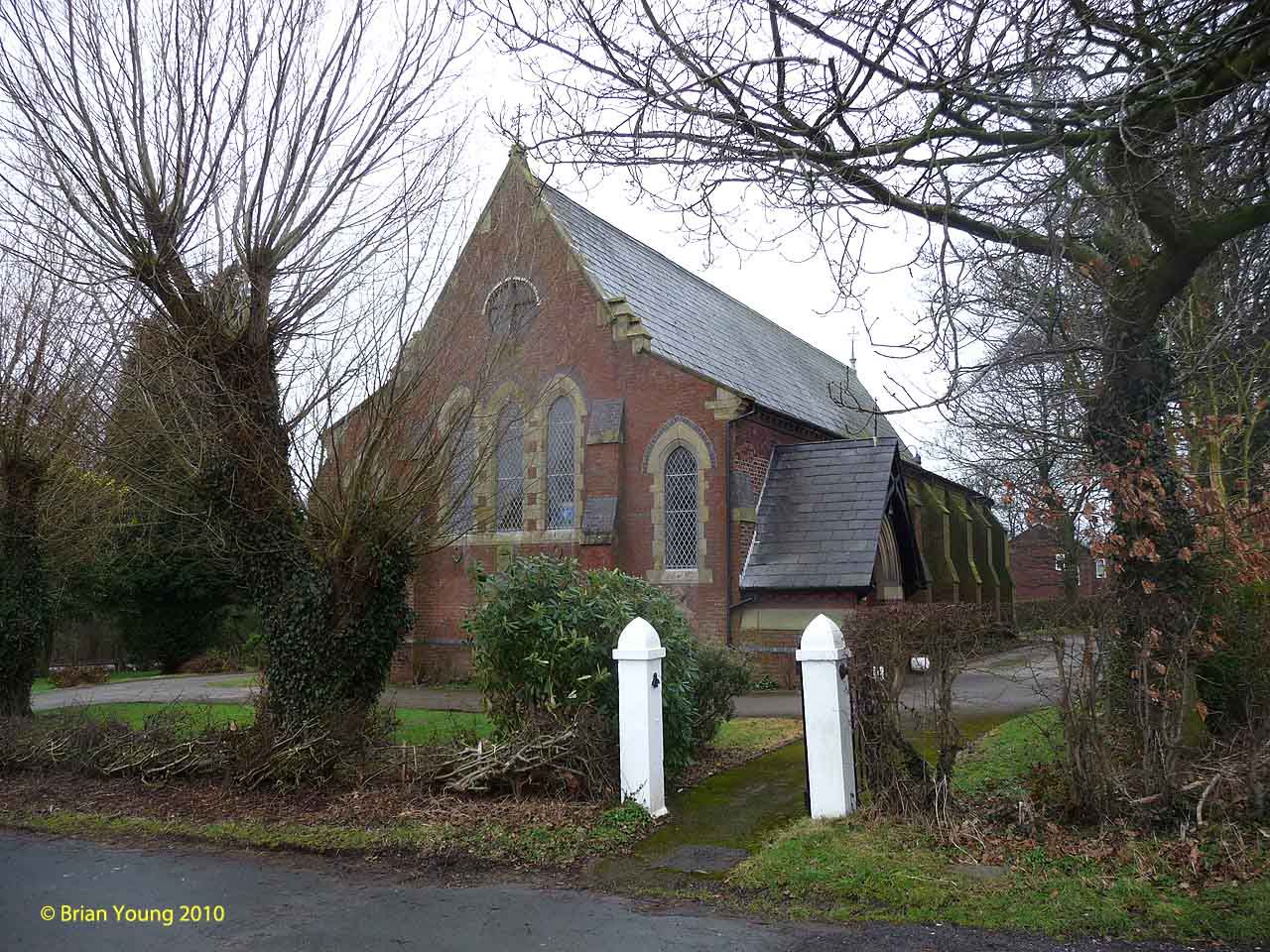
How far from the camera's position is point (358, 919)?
5.85m

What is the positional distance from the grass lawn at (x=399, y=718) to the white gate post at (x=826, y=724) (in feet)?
11.9

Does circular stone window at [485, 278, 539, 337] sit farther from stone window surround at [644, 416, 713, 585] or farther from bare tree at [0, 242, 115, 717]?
stone window surround at [644, 416, 713, 585]

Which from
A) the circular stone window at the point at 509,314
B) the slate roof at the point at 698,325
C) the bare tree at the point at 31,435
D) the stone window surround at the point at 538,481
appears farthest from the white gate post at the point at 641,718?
the stone window surround at the point at 538,481

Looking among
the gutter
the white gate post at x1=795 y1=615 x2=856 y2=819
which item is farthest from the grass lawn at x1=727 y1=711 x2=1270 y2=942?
the gutter

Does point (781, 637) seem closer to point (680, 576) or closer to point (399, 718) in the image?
point (680, 576)

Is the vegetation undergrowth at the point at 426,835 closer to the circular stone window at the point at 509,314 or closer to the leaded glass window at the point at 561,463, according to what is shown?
the circular stone window at the point at 509,314

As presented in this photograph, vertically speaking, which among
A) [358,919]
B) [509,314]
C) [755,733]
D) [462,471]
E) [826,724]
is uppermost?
[509,314]

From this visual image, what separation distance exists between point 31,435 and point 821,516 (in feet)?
43.6

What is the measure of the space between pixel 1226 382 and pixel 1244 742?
31.7ft

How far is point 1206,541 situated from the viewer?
315 inches

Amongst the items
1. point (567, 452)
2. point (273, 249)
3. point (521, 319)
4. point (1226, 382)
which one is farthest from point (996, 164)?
point (567, 452)

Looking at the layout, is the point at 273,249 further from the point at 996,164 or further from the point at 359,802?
the point at 996,164

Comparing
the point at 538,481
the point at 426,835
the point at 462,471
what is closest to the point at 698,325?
the point at 538,481

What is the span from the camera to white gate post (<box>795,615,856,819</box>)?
23.9 feet
